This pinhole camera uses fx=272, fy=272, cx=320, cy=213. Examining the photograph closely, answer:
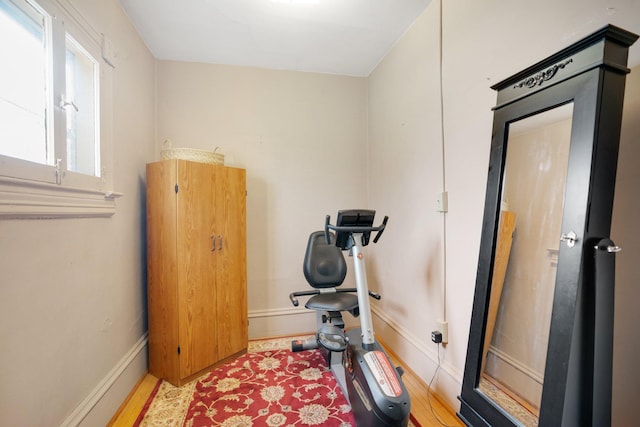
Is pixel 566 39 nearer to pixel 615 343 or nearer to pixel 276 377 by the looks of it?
pixel 615 343

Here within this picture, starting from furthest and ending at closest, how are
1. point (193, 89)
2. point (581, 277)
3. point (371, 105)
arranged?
point (371, 105)
point (193, 89)
point (581, 277)

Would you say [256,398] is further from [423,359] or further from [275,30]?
[275,30]

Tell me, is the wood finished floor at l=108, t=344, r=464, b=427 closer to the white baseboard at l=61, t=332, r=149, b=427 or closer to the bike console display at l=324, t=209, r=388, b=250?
the white baseboard at l=61, t=332, r=149, b=427

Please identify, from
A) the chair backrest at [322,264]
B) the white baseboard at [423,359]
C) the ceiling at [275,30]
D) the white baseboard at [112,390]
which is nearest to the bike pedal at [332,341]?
the chair backrest at [322,264]

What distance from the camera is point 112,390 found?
5.38 ft

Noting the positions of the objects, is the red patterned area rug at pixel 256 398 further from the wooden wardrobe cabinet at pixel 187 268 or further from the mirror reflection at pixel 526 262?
the mirror reflection at pixel 526 262

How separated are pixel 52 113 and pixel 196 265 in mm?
1185

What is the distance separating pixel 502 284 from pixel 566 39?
3.49 ft

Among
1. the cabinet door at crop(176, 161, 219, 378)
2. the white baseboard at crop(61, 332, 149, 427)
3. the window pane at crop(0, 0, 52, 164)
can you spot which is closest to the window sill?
the window pane at crop(0, 0, 52, 164)

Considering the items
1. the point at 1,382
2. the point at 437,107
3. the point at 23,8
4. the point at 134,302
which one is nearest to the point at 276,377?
the point at 134,302

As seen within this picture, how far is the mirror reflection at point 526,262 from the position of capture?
1.06m

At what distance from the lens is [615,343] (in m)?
0.94

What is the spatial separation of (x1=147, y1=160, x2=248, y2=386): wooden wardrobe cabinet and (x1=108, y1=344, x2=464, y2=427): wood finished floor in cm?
16

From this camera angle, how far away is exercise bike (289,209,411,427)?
1.30 metres
